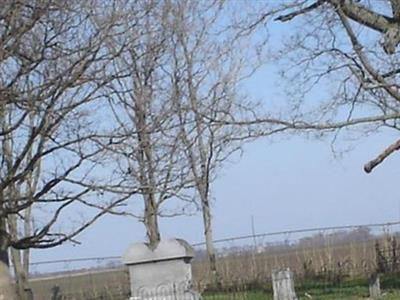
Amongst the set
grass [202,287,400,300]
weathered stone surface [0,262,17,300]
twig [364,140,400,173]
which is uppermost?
twig [364,140,400,173]

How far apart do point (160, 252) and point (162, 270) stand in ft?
1.00

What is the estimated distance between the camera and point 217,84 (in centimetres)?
3609

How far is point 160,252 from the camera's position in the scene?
643 inches

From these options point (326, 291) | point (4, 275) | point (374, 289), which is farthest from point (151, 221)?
point (4, 275)

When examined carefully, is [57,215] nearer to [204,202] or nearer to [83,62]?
[83,62]

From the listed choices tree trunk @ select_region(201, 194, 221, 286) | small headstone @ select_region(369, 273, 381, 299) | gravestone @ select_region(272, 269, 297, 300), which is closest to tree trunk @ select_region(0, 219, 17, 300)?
gravestone @ select_region(272, 269, 297, 300)

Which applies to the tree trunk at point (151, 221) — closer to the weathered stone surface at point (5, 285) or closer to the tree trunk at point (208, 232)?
the tree trunk at point (208, 232)

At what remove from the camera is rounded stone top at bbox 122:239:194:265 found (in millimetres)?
16250


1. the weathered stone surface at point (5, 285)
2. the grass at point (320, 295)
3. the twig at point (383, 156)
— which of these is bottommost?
the grass at point (320, 295)

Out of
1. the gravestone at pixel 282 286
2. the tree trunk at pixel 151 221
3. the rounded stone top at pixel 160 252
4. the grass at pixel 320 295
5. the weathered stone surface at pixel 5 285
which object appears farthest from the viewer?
the tree trunk at pixel 151 221

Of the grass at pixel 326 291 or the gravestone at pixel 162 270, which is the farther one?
the grass at pixel 326 291

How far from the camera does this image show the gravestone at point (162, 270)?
16250mm

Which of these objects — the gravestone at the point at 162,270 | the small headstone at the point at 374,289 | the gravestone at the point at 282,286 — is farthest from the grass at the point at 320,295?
the gravestone at the point at 162,270

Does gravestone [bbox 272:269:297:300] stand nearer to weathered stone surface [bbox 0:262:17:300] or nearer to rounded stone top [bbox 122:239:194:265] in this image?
rounded stone top [bbox 122:239:194:265]
